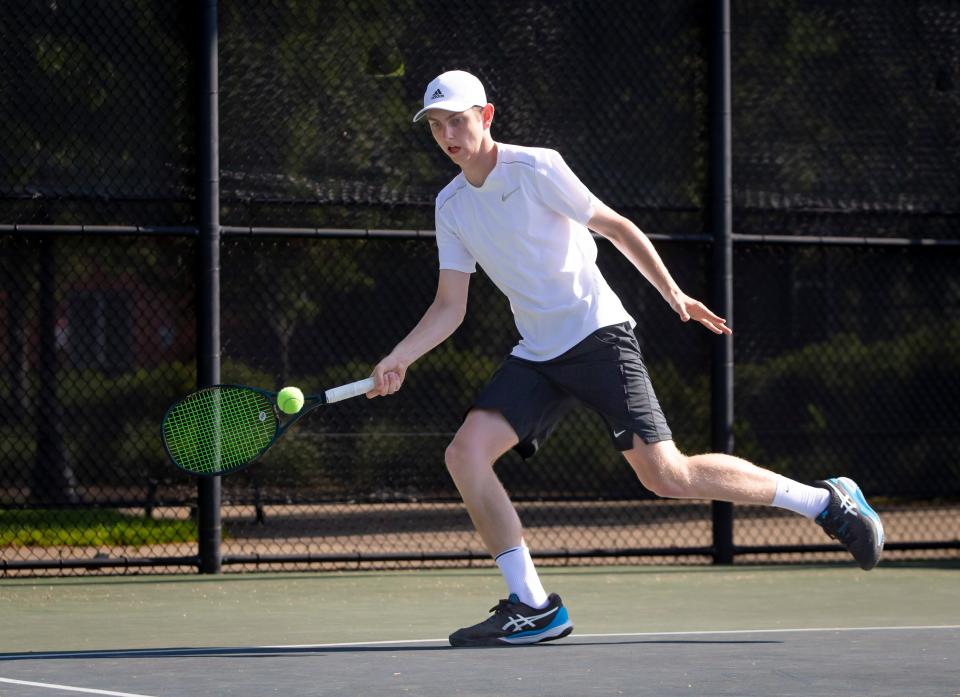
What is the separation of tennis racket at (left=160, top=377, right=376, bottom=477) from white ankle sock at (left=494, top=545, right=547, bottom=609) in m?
0.81

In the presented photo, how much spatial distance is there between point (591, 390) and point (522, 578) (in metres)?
0.62

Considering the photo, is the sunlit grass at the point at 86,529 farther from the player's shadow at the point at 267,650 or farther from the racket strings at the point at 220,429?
the player's shadow at the point at 267,650

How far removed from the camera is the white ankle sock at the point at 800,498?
18.1 feet

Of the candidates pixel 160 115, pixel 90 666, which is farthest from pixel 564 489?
pixel 90 666

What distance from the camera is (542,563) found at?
27.7ft

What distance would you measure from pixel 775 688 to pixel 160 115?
4.48 meters

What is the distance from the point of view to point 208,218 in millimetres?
7738

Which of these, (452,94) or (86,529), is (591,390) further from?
(86,529)

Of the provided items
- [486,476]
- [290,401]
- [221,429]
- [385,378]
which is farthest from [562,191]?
[221,429]

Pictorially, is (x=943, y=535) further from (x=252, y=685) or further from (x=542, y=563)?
(x=252, y=685)

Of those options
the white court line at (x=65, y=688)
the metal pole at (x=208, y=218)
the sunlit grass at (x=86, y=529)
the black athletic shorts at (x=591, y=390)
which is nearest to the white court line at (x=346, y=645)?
the white court line at (x=65, y=688)

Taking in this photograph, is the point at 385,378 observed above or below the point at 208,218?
below

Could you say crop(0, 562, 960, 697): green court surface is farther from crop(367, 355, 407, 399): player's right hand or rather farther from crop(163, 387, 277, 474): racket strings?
crop(367, 355, 407, 399): player's right hand

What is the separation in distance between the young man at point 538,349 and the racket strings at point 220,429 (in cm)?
56
